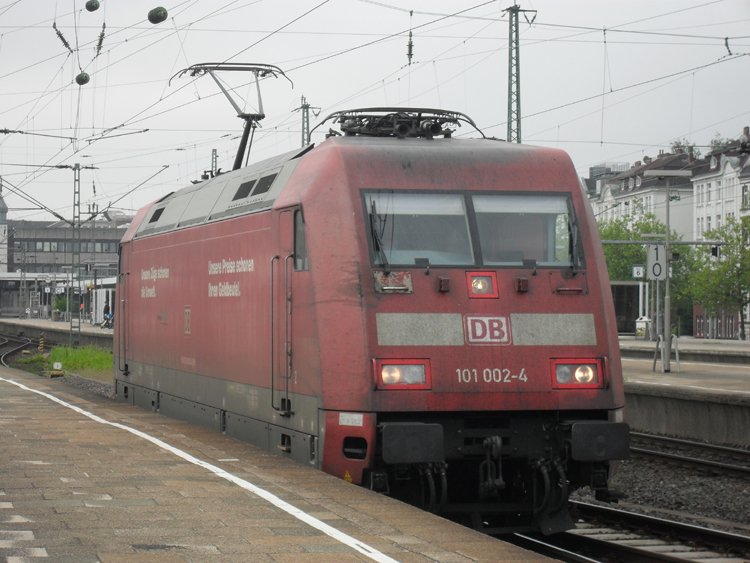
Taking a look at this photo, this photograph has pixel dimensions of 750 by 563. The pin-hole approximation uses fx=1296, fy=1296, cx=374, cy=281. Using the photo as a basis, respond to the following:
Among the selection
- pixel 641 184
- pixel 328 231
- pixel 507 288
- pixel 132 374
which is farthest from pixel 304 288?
pixel 641 184

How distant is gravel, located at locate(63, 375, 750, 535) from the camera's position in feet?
45.4

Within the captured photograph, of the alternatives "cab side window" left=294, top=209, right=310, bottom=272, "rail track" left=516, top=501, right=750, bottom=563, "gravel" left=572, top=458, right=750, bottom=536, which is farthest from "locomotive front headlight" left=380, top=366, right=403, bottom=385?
"gravel" left=572, top=458, right=750, bottom=536

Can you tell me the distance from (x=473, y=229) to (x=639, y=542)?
3.19 metres

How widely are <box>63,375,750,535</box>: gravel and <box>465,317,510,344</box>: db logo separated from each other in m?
3.08

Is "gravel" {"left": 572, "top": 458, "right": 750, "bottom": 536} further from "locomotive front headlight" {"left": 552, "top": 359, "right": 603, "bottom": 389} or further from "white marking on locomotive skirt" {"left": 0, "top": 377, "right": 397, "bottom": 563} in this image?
"white marking on locomotive skirt" {"left": 0, "top": 377, "right": 397, "bottom": 563}

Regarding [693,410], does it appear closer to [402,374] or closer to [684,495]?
[684,495]

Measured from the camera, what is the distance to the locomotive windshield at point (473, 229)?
37.1 ft

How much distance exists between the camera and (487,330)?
1112 centimetres

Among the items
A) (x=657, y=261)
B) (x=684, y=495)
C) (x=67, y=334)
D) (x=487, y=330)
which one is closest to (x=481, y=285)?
(x=487, y=330)

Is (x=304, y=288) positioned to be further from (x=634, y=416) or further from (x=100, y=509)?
(x=634, y=416)

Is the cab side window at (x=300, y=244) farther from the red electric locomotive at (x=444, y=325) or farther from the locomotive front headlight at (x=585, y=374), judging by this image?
the locomotive front headlight at (x=585, y=374)

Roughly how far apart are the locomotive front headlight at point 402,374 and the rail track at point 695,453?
7182mm

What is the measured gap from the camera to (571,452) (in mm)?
10703

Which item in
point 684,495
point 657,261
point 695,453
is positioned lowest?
point 684,495
